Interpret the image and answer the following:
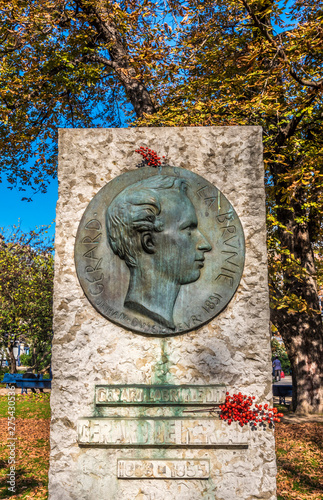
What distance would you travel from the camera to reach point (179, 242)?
122 inches

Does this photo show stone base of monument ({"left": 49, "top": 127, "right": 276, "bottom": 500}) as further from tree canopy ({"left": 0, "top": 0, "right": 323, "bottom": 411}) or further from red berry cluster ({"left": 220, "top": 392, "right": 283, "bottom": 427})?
tree canopy ({"left": 0, "top": 0, "right": 323, "bottom": 411})

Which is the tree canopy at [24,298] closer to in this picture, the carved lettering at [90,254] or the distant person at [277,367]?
the distant person at [277,367]

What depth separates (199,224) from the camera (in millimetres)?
3166

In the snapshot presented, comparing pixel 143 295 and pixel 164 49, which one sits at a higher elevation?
pixel 164 49

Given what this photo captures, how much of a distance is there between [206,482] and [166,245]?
63.7 inches

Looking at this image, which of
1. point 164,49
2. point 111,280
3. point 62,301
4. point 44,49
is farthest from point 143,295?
point 44,49

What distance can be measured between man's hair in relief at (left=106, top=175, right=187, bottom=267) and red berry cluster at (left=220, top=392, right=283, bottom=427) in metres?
1.15

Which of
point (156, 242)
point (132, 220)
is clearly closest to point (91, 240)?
point (132, 220)

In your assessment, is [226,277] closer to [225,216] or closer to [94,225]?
[225,216]

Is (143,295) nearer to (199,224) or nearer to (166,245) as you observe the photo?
(166,245)

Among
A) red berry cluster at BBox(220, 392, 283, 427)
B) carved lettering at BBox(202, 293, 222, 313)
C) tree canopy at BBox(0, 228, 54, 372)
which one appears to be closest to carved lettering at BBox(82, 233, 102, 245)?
carved lettering at BBox(202, 293, 222, 313)

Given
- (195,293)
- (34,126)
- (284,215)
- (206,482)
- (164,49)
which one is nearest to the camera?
(206,482)

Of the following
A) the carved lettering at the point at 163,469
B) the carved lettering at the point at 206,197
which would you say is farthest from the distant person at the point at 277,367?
the carved lettering at the point at 206,197

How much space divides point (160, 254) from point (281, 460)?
5004 millimetres
